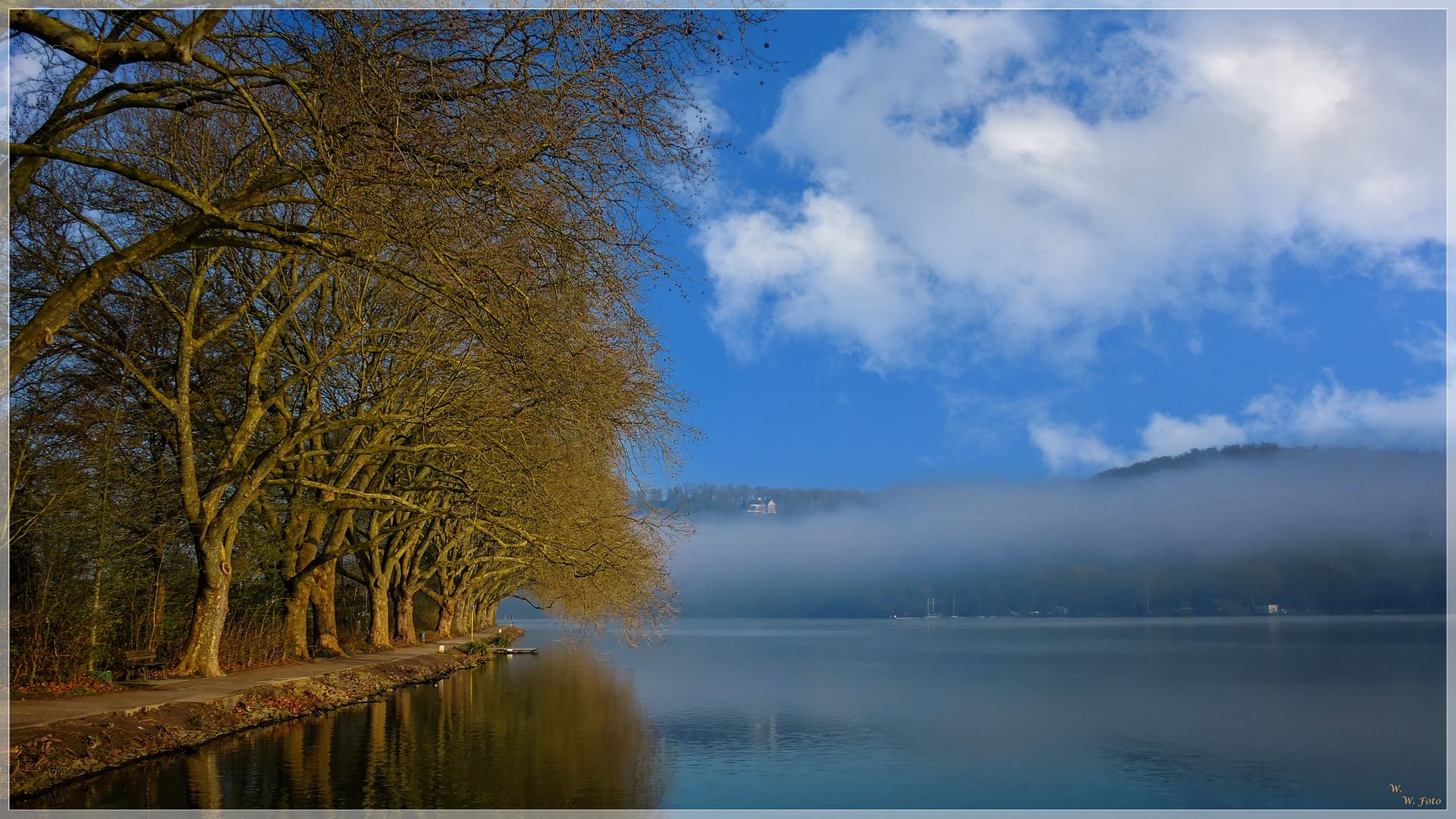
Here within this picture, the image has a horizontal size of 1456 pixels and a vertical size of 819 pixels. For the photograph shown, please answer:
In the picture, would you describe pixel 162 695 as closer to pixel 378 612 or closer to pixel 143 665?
pixel 143 665

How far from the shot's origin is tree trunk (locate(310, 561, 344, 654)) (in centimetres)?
2694

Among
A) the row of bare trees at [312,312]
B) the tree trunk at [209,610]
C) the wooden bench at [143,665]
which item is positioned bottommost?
the wooden bench at [143,665]

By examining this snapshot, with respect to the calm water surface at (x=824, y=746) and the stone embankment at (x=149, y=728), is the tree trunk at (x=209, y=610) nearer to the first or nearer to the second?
the stone embankment at (x=149, y=728)

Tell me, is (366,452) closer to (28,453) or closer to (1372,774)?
(28,453)

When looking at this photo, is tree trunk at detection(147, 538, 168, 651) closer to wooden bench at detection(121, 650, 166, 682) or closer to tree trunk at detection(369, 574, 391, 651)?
wooden bench at detection(121, 650, 166, 682)

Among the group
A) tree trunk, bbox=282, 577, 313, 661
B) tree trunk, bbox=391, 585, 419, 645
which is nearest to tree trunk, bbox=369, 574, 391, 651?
tree trunk, bbox=391, 585, 419, 645

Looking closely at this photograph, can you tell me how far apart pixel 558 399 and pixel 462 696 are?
38.5ft

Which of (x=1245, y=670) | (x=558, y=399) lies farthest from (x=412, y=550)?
(x=1245, y=670)

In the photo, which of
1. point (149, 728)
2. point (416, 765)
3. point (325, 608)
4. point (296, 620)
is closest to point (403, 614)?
point (325, 608)

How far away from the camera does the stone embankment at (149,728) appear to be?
1051cm

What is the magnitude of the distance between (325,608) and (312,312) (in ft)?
28.6

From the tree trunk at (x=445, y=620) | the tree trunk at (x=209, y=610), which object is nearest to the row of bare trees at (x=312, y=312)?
the tree trunk at (x=209, y=610)

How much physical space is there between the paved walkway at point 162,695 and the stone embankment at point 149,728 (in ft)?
0.55

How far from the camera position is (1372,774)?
17000 millimetres
